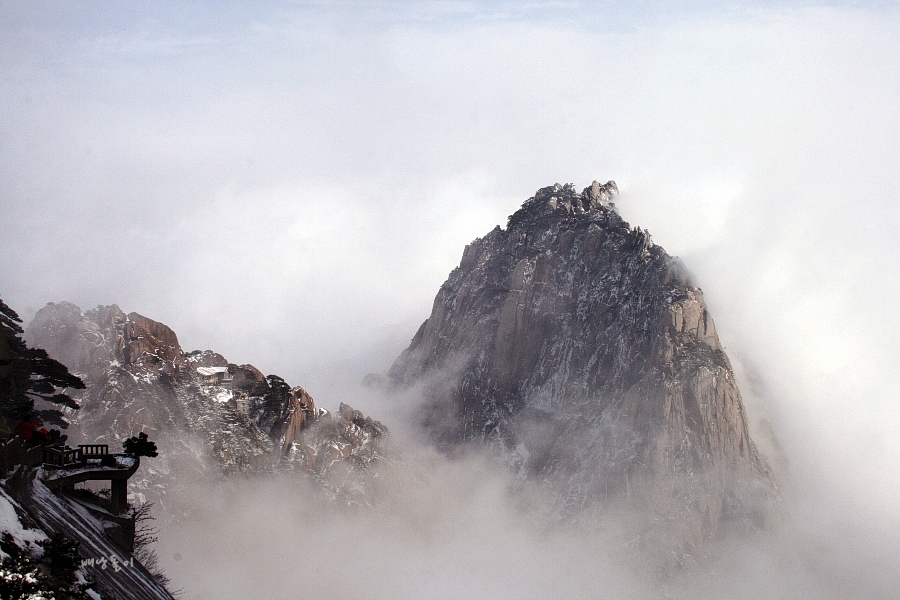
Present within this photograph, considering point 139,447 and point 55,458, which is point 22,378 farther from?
point 139,447

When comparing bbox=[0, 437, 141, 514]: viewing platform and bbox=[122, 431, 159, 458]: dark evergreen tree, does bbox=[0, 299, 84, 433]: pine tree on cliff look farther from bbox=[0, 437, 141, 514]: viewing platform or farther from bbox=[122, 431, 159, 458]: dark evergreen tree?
bbox=[122, 431, 159, 458]: dark evergreen tree

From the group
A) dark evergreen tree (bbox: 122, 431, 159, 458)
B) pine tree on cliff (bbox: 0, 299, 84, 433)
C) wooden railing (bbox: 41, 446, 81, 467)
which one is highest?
pine tree on cliff (bbox: 0, 299, 84, 433)

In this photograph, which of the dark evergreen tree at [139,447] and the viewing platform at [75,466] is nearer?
the viewing platform at [75,466]

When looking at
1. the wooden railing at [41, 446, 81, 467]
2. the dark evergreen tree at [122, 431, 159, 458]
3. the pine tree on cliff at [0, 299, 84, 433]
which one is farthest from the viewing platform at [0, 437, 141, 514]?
the pine tree on cliff at [0, 299, 84, 433]

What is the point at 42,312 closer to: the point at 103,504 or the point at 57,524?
the point at 103,504

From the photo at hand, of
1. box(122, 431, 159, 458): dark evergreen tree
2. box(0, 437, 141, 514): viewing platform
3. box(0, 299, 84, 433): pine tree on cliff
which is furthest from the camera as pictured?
box(0, 299, 84, 433): pine tree on cliff

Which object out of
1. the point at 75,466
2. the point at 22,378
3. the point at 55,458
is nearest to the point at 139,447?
the point at 75,466

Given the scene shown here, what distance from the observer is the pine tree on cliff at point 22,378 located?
66.1 metres

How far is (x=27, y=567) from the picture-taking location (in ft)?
99.1

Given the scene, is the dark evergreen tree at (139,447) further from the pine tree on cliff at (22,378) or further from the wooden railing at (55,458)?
the pine tree on cliff at (22,378)

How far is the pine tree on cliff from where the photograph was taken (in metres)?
66.1

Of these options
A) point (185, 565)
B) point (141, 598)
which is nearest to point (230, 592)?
point (185, 565)

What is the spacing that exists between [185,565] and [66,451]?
12579cm

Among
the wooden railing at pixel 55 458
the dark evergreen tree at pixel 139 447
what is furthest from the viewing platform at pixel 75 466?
the dark evergreen tree at pixel 139 447
